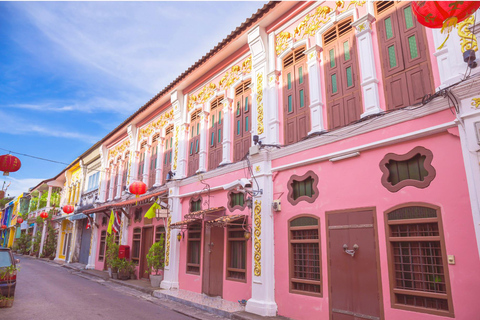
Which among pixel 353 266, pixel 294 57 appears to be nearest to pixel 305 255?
pixel 353 266

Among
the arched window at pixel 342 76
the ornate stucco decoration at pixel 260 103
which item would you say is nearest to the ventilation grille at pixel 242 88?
the ornate stucco decoration at pixel 260 103

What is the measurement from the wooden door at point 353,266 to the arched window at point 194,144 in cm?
689

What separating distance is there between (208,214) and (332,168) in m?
4.76

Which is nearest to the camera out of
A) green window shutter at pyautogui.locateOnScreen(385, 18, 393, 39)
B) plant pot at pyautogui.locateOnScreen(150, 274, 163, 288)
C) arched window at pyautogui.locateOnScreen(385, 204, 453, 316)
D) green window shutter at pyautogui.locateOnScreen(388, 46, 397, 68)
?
arched window at pyautogui.locateOnScreen(385, 204, 453, 316)

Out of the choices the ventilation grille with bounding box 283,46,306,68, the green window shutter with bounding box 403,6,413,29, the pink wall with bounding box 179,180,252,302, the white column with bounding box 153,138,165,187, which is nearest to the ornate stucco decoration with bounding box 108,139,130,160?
the white column with bounding box 153,138,165,187

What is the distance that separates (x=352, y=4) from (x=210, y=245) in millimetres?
8314

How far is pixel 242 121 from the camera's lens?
11.1 meters

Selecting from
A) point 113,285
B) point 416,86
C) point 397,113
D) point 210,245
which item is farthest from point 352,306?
point 113,285

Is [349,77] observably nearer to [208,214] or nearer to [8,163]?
[208,214]

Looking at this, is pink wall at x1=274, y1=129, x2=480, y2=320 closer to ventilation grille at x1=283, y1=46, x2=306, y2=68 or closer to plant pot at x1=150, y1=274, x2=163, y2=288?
ventilation grille at x1=283, y1=46, x2=306, y2=68

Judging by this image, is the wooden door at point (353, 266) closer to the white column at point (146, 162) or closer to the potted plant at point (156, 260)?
the potted plant at point (156, 260)

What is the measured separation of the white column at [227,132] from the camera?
37.0 ft

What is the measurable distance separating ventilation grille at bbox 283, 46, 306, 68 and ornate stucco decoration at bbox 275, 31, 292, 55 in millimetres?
315

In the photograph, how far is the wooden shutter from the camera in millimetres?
6539
